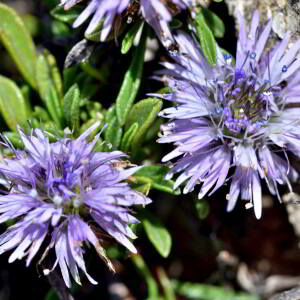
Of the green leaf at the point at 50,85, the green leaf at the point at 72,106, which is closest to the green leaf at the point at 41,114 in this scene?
the green leaf at the point at 50,85

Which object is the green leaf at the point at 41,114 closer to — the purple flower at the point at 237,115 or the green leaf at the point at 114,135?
the green leaf at the point at 114,135

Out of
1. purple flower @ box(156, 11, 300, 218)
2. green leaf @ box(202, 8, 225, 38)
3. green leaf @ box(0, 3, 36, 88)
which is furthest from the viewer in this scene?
green leaf @ box(0, 3, 36, 88)

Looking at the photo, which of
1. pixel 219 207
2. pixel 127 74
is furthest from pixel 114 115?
pixel 219 207

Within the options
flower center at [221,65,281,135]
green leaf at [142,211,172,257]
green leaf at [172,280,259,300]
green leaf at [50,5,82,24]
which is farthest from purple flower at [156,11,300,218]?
green leaf at [172,280,259,300]

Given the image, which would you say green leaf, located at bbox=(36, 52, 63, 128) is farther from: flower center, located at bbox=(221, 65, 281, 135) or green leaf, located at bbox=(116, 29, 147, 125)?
flower center, located at bbox=(221, 65, 281, 135)

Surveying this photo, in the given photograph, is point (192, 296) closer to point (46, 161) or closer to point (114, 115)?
point (114, 115)

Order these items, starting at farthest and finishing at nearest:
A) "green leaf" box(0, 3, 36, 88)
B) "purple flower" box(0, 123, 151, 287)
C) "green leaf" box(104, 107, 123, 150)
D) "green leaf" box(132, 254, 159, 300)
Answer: "green leaf" box(132, 254, 159, 300)
"green leaf" box(0, 3, 36, 88)
"green leaf" box(104, 107, 123, 150)
"purple flower" box(0, 123, 151, 287)

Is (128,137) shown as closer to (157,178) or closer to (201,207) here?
(157,178)
